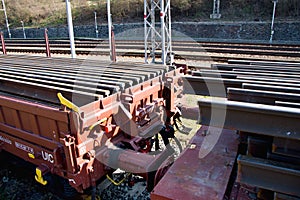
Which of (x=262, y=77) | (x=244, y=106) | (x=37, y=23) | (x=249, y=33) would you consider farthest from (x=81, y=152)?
(x=37, y=23)

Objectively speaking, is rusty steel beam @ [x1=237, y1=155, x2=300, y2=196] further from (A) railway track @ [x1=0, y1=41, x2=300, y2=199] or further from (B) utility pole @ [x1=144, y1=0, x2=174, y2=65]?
(B) utility pole @ [x1=144, y1=0, x2=174, y2=65]

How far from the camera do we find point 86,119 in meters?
2.96

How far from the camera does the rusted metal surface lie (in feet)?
7.80

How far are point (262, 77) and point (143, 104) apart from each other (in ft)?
5.74

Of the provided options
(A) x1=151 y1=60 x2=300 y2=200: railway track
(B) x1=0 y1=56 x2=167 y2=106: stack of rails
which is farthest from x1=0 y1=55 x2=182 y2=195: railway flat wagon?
(A) x1=151 y1=60 x2=300 y2=200: railway track

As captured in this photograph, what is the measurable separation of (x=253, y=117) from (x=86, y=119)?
1.81 meters

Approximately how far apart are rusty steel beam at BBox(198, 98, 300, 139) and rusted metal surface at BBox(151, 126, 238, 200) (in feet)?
2.16

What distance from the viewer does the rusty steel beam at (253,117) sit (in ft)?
6.12

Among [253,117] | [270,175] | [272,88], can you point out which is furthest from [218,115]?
[272,88]

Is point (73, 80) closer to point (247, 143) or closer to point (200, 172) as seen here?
point (200, 172)

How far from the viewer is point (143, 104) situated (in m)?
4.00

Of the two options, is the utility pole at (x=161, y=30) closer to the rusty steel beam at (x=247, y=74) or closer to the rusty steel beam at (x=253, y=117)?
the rusty steel beam at (x=247, y=74)

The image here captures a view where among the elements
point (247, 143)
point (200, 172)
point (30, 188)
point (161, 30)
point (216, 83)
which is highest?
point (161, 30)

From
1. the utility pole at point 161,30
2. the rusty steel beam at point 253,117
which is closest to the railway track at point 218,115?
the rusty steel beam at point 253,117
